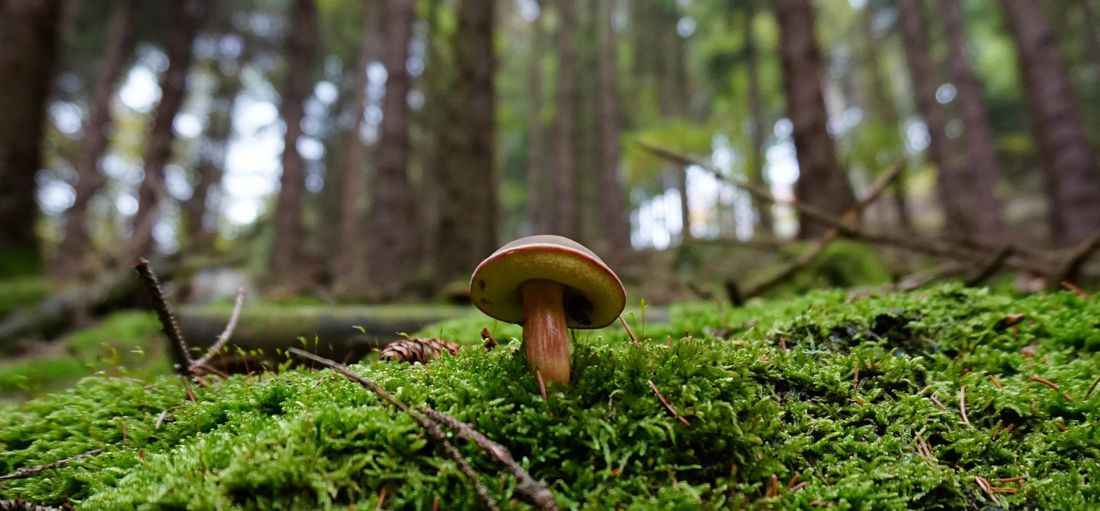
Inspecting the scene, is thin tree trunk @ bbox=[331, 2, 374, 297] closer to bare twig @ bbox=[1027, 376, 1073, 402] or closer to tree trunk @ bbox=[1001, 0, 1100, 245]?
bare twig @ bbox=[1027, 376, 1073, 402]

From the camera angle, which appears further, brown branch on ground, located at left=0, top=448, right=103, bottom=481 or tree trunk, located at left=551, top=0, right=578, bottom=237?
tree trunk, located at left=551, top=0, right=578, bottom=237

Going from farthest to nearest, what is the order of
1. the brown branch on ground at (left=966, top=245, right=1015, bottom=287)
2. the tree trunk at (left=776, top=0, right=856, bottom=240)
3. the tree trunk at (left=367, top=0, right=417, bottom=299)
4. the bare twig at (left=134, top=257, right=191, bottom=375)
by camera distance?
1. the tree trunk at (left=367, top=0, right=417, bottom=299)
2. the tree trunk at (left=776, top=0, right=856, bottom=240)
3. the brown branch on ground at (left=966, top=245, right=1015, bottom=287)
4. the bare twig at (left=134, top=257, right=191, bottom=375)

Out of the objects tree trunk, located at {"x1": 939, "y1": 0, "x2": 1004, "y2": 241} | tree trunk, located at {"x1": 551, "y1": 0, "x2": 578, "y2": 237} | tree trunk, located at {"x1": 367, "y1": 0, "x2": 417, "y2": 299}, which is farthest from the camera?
tree trunk, located at {"x1": 551, "y1": 0, "x2": 578, "y2": 237}

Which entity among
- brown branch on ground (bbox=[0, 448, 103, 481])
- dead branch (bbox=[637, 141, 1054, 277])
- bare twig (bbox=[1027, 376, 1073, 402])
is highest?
dead branch (bbox=[637, 141, 1054, 277])

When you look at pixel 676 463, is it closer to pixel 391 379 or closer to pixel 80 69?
pixel 391 379

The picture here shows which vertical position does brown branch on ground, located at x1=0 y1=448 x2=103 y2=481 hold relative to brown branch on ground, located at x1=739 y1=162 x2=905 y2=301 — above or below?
below

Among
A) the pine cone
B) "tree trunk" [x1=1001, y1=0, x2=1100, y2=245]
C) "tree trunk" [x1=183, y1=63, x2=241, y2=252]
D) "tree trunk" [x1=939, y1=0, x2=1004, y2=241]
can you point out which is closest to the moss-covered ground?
the pine cone

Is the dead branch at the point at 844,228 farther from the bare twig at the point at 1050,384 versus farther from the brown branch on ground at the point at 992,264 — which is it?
the bare twig at the point at 1050,384
